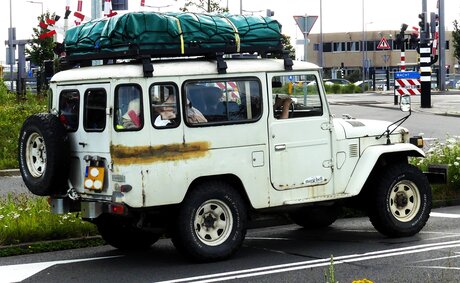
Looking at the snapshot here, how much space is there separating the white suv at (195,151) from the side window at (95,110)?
1cm

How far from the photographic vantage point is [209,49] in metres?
9.90

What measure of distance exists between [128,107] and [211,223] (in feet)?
4.83

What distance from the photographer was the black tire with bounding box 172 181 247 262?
372 inches

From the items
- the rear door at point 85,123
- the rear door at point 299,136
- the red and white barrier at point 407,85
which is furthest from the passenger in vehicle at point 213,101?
the red and white barrier at point 407,85

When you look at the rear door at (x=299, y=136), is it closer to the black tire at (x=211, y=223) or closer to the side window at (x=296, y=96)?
the side window at (x=296, y=96)

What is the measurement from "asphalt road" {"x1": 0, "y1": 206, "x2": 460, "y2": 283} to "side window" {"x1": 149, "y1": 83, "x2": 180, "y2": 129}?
146 centimetres

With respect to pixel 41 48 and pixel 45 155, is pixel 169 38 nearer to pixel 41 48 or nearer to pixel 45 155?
pixel 45 155

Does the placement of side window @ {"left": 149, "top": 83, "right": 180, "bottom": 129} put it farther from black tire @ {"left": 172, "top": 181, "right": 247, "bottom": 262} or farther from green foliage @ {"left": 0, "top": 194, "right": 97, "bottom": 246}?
green foliage @ {"left": 0, "top": 194, "right": 97, "bottom": 246}

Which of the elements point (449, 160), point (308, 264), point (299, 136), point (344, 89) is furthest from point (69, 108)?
point (344, 89)

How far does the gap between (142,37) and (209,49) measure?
740mm

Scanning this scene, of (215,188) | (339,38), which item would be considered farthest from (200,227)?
(339,38)

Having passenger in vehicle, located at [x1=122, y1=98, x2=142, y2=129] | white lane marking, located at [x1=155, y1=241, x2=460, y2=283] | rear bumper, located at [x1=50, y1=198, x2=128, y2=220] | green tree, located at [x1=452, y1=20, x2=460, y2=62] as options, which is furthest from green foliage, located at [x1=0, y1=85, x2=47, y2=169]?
green tree, located at [x1=452, y1=20, x2=460, y2=62]

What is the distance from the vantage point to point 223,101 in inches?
389

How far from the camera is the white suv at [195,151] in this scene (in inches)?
367
